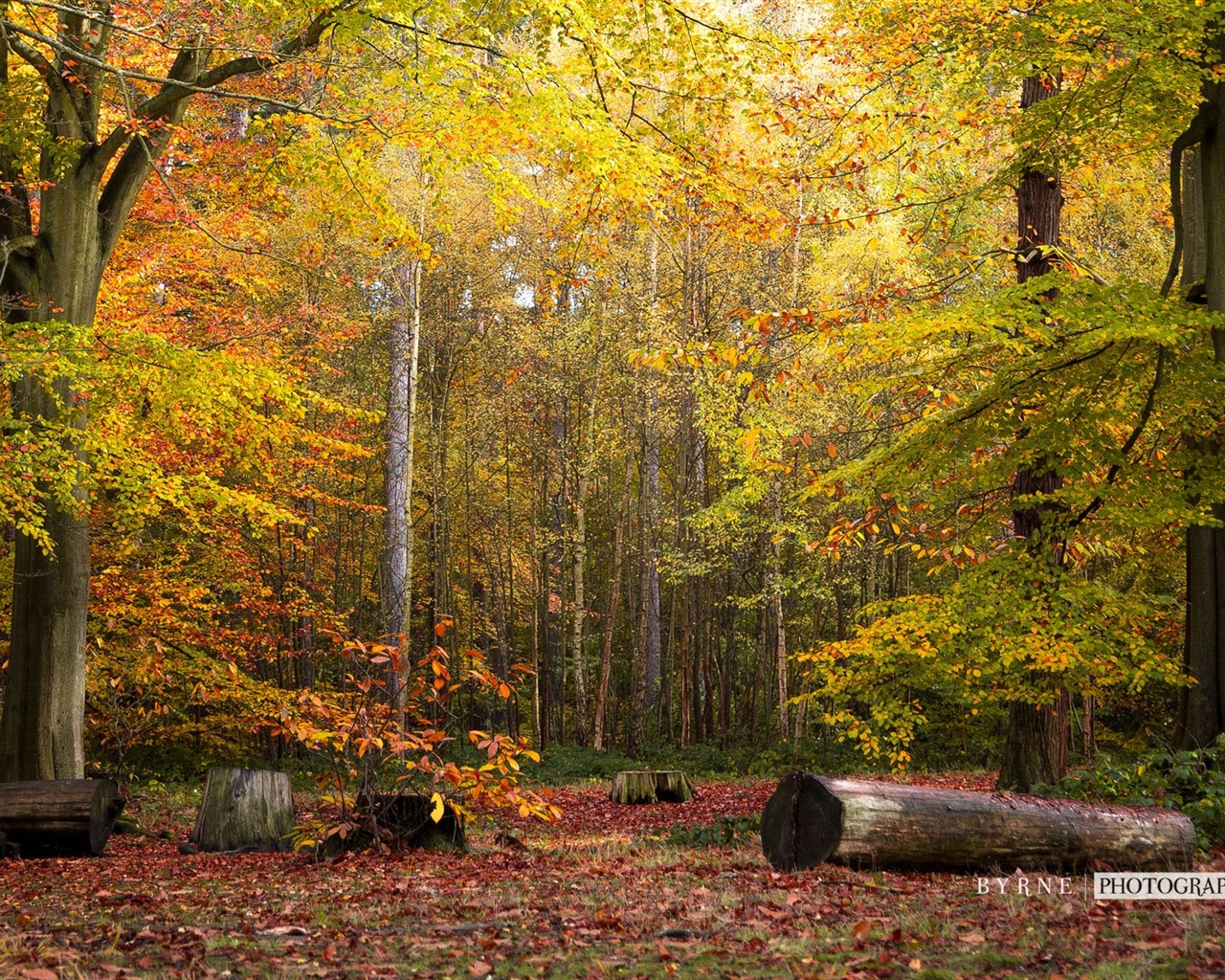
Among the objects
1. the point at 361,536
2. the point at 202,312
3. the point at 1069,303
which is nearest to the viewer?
the point at 1069,303

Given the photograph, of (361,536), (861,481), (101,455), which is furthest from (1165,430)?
(361,536)

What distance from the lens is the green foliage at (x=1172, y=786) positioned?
699 cm

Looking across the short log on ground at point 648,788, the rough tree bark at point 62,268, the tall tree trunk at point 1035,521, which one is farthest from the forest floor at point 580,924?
the short log on ground at point 648,788

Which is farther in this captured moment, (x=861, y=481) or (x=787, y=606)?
(x=787, y=606)

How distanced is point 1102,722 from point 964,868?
1814 centimetres

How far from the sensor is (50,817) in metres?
8.88

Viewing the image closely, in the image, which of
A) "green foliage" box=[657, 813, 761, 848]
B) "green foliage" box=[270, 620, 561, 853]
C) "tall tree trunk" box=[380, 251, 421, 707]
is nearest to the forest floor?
"green foliage" box=[270, 620, 561, 853]

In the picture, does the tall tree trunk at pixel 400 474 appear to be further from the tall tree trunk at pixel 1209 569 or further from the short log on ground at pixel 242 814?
the tall tree trunk at pixel 1209 569

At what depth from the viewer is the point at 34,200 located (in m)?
14.5

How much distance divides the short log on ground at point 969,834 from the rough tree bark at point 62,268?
7112 millimetres

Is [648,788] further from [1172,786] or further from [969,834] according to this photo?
[969,834]

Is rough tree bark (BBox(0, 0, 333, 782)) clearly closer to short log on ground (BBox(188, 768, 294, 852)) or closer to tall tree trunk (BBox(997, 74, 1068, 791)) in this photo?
short log on ground (BBox(188, 768, 294, 852))

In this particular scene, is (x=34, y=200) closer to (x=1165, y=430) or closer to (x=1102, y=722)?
(x=1165, y=430)

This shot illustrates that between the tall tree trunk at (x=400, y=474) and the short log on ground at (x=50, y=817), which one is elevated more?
the tall tree trunk at (x=400, y=474)
